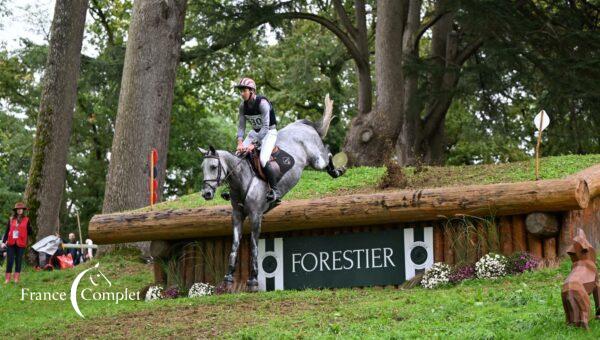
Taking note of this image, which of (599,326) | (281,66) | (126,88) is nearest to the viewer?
(599,326)

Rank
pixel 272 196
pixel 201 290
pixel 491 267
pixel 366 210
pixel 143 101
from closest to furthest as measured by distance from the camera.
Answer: pixel 272 196
pixel 491 267
pixel 366 210
pixel 201 290
pixel 143 101

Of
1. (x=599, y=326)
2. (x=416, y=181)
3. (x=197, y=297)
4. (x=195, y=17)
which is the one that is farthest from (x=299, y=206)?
(x=195, y=17)

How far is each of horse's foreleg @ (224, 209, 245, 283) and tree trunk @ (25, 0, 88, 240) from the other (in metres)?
9.81

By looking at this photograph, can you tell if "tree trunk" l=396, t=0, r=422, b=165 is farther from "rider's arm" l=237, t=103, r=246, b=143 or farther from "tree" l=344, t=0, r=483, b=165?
"rider's arm" l=237, t=103, r=246, b=143

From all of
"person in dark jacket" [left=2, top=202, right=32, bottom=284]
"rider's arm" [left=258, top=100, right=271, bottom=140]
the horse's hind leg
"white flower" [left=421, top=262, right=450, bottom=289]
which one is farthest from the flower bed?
"person in dark jacket" [left=2, top=202, right=32, bottom=284]

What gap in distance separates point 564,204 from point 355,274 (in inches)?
142

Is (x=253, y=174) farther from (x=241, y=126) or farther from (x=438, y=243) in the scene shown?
(x=438, y=243)

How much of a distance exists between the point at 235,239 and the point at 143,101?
338 inches

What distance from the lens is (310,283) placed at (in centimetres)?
1580

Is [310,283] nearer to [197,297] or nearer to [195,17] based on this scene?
[197,297]

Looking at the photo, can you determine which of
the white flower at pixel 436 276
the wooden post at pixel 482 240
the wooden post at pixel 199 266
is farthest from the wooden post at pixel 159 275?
the wooden post at pixel 482 240

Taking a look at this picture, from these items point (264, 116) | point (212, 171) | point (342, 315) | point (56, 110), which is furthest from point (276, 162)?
point (56, 110)

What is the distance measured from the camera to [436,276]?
14.7m

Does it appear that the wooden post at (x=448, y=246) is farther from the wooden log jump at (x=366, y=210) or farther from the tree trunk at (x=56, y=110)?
the tree trunk at (x=56, y=110)
